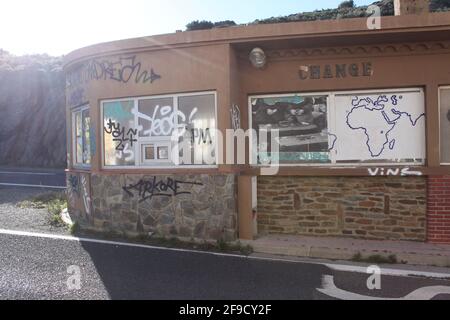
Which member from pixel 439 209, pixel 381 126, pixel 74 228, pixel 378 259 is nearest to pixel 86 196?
pixel 74 228

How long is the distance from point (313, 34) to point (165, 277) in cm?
443

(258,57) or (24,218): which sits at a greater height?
(258,57)

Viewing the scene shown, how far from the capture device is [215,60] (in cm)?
739

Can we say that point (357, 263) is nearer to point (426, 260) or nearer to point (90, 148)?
point (426, 260)

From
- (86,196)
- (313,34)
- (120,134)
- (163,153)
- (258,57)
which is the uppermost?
(313,34)

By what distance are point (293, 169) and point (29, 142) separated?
2931cm

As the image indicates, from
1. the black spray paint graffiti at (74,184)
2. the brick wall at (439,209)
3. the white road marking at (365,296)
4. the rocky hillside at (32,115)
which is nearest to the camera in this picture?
the white road marking at (365,296)

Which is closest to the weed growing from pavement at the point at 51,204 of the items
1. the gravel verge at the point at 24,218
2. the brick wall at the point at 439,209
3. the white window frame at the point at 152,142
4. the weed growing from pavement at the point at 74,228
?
the gravel verge at the point at 24,218

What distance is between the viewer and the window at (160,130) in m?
7.71

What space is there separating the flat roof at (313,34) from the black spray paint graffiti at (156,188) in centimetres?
235

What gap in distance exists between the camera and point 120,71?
805 centimetres

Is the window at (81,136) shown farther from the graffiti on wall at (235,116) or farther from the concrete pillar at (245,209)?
the concrete pillar at (245,209)

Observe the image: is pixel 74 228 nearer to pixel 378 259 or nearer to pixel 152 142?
pixel 152 142

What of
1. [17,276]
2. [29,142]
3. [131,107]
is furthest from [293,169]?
[29,142]
